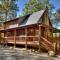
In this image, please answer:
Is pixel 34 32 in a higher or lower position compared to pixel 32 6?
lower

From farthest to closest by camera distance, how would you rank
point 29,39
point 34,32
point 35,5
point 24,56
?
point 35,5 < point 34,32 < point 29,39 < point 24,56

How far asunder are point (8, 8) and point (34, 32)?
28621 mm

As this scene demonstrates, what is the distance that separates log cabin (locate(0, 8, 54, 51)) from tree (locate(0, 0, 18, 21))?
58.9 feet

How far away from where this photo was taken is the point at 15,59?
1365cm

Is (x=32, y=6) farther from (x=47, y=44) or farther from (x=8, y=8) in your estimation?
(x=47, y=44)

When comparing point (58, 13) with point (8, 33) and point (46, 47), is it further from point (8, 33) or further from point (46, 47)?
point (46, 47)

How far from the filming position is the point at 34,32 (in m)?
24.4

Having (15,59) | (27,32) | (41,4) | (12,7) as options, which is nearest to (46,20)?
(27,32)

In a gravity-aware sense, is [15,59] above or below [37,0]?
below

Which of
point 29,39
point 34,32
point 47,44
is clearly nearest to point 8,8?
point 34,32

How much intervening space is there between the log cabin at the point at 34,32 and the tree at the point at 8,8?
58.9ft

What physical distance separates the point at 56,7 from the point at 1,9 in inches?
687

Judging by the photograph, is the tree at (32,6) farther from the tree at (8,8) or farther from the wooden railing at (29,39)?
the wooden railing at (29,39)

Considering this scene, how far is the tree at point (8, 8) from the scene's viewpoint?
161ft
